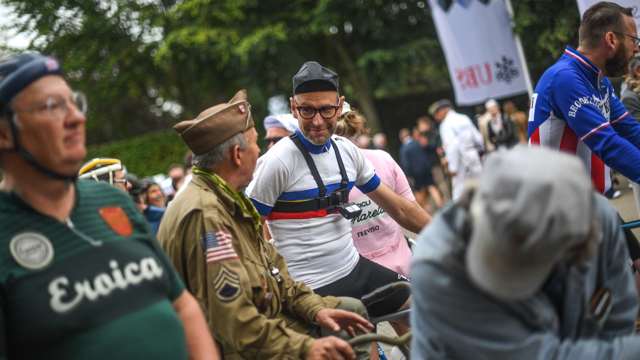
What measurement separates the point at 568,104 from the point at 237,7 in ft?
64.7

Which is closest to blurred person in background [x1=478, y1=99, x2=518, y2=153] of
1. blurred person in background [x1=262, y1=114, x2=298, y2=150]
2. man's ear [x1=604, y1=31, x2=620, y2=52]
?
blurred person in background [x1=262, y1=114, x2=298, y2=150]

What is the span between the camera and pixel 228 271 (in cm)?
284

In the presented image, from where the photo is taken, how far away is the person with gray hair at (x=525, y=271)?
161cm

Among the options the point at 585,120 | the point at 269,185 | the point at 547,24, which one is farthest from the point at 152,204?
the point at 547,24

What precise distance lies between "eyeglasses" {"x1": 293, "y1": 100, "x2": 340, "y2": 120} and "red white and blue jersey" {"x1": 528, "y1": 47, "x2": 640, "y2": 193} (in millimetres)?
1146

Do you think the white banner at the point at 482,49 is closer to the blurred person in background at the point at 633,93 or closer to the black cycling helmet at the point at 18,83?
the blurred person in background at the point at 633,93

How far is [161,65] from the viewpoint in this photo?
24734 millimetres

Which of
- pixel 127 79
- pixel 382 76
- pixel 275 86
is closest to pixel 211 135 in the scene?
pixel 382 76

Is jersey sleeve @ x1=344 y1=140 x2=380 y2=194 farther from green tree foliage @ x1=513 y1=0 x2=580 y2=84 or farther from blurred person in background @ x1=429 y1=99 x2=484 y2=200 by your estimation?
green tree foliage @ x1=513 y1=0 x2=580 y2=84

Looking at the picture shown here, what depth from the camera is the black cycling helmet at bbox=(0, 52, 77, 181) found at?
7.16 feet

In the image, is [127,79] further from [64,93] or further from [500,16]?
[64,93]

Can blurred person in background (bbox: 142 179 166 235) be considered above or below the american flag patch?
below

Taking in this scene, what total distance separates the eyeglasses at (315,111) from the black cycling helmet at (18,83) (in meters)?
1.87

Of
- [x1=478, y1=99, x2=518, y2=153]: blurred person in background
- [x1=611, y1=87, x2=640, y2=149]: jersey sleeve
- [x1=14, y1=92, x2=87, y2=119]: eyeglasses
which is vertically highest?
[x1=14, y1=92, x2=87, y2=119]: eyeglasses
